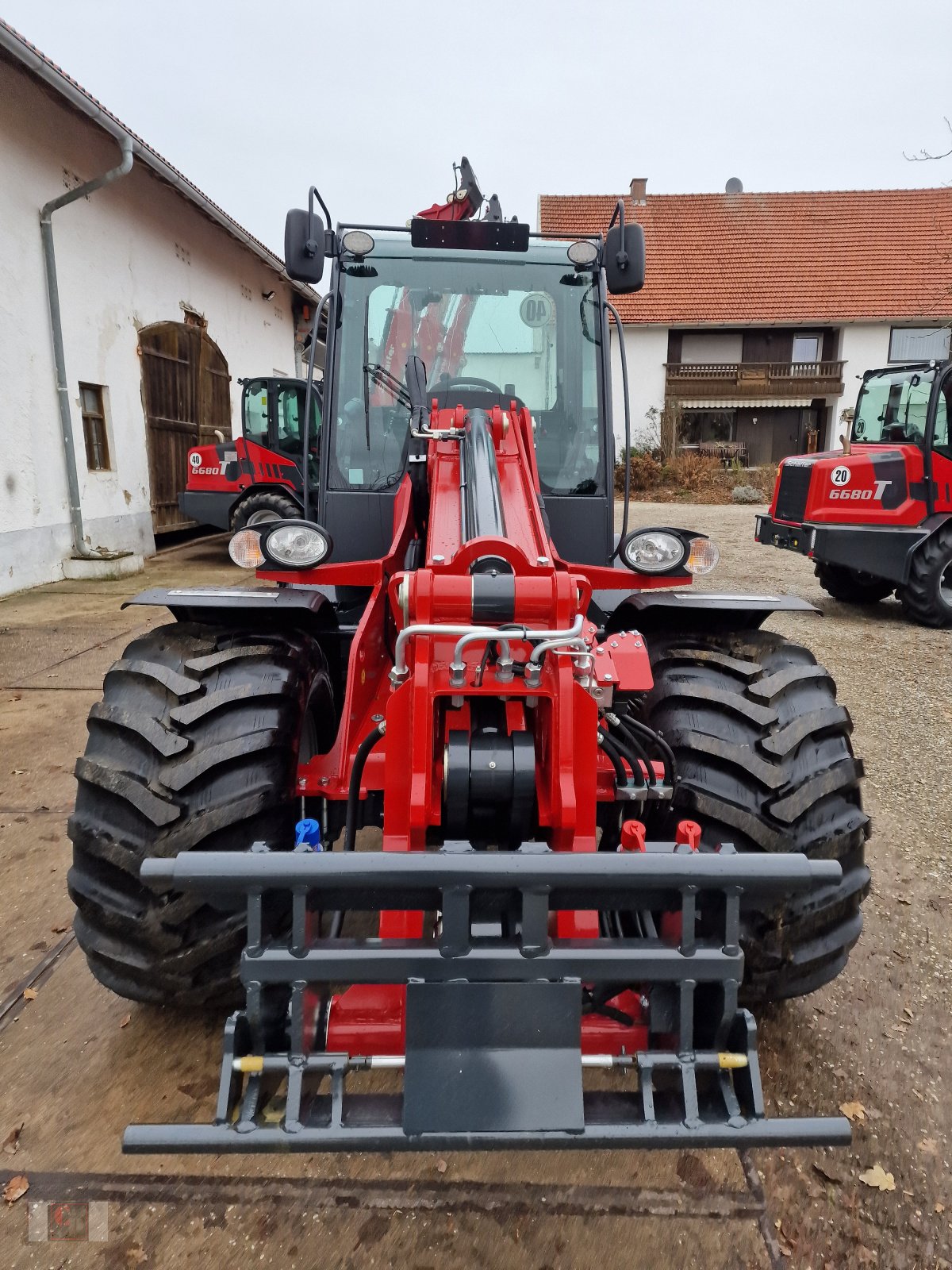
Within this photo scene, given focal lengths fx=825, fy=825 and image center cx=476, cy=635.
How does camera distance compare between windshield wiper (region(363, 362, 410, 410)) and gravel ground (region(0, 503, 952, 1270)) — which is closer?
gravel ground (region(0, 503, 952, 1270))

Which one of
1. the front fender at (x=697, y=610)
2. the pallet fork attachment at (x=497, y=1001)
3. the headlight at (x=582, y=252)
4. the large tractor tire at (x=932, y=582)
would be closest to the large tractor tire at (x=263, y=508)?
the large tractor tire at (x=932, y=582)

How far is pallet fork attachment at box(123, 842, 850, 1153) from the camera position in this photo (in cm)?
158

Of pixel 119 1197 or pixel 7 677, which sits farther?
pixel 7 677

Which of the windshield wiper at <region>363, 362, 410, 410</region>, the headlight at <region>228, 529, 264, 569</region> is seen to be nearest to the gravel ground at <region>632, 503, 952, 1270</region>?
the headlight at <region>228, 529, 264, 569</region>

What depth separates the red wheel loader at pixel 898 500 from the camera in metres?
7.89

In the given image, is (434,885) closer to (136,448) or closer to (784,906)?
(784,906)

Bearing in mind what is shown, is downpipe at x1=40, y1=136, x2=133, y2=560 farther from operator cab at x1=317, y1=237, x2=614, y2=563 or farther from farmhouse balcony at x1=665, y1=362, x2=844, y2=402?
farmhouse balcony at x1=665, y1=362, x2=844, y2=402

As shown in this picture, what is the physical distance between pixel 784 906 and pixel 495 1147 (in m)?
1.02

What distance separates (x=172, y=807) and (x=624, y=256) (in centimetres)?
269

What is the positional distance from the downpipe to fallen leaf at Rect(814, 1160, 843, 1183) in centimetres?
980

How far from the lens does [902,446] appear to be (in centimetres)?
822

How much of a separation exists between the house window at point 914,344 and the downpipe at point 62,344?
75.2 ft

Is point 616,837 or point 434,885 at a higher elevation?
point 434,885

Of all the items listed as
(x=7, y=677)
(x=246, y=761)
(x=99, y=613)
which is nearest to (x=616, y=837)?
(x=246, y=761)
